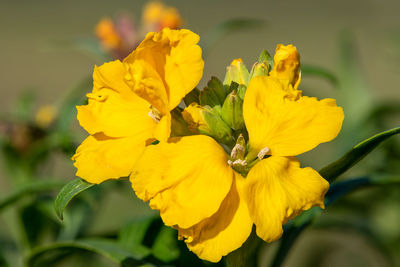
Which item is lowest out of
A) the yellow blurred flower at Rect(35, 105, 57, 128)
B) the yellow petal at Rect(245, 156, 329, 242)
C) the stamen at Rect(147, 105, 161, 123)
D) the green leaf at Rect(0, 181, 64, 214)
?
the yellow blurred flower at Rect(35, 105, 57, 128)

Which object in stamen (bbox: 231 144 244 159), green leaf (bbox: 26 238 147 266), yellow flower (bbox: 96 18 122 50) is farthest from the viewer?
yellow flower (bbox: 96 18 122 50)

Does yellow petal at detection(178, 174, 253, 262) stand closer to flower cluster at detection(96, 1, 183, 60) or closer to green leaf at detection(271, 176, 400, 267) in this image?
green leaf at detection(271, 176, 400, 267)

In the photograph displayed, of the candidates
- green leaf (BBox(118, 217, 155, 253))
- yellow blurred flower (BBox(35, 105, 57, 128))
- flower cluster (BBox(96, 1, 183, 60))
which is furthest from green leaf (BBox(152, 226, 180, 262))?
flower cluster (BBox(96, 1, 183, 60))

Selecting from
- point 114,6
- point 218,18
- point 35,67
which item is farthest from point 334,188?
point 114,6

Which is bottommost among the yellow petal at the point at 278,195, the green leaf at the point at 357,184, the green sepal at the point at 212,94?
the green leaf at the point at 357,184

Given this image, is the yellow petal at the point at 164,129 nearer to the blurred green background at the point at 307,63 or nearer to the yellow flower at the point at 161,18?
the blurred green background at the point at 307,63

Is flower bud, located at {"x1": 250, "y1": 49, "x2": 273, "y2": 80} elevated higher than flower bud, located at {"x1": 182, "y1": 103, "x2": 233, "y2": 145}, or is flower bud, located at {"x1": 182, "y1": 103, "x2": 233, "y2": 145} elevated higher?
flower bud, located at {"x1": 250, "y1": 49, "x2": 273, "y2": 80}

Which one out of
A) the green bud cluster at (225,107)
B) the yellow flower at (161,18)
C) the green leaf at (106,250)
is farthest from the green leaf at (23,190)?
the yellow flower at (161,18)
